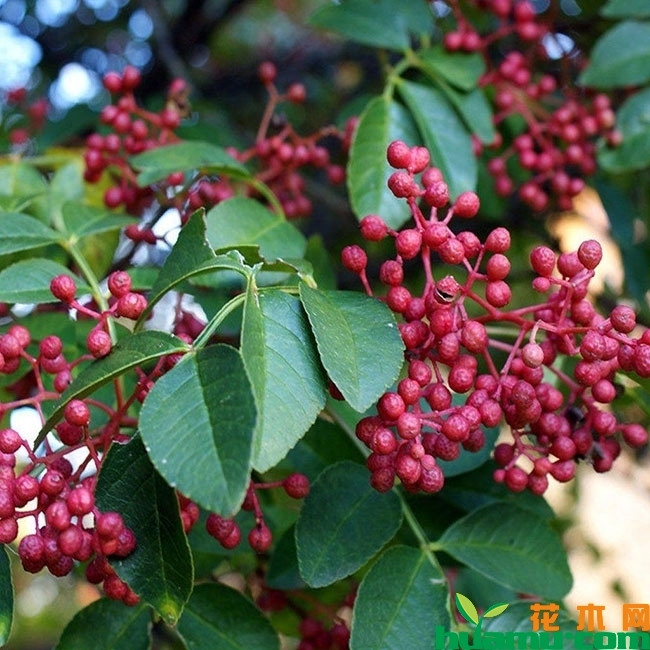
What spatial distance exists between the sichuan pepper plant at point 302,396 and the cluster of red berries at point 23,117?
0.75 meters

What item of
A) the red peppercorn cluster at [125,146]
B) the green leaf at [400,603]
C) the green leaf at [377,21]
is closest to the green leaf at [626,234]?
the green leaf at [377,21]

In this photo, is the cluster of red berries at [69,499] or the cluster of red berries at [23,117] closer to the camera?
the cluster of red berries at [69,499]

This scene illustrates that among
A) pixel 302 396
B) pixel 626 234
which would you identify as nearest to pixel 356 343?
pixel 302 396

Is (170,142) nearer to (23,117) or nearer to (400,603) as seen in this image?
(400,603)

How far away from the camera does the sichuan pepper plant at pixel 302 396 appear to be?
2.81ft

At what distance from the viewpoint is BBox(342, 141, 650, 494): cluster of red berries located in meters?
0.93

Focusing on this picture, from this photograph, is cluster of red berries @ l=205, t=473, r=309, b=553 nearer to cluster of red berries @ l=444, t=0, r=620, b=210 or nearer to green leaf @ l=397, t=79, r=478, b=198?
green leaf @ l=397, t=79, r=478, b=198

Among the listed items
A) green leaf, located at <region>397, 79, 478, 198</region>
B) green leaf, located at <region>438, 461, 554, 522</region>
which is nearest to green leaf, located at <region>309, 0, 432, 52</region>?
green leaf, located at <region>397, 79, 478, 198</region>

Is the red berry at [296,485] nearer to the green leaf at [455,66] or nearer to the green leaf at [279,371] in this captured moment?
the green leaf at [279,371]

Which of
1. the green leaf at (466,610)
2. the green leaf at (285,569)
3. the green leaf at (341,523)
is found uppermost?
the green leaf at (341,523)

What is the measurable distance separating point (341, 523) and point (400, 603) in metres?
0.11

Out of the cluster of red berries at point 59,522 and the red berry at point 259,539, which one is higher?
the cluster of red berries at point 59,522

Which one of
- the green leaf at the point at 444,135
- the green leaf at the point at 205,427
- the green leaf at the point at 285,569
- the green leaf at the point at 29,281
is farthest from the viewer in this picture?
the green leaf at the point at 444,135

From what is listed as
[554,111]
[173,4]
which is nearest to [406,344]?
[554,111]
